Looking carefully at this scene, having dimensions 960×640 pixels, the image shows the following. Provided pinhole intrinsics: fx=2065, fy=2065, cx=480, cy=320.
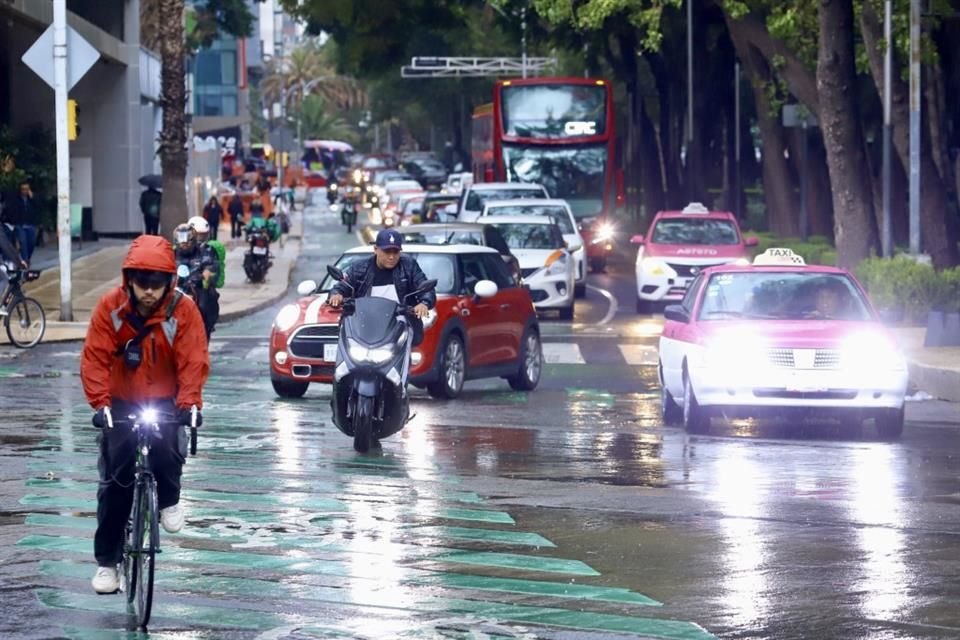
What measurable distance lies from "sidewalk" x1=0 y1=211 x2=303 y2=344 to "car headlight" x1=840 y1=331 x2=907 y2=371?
40.7ft

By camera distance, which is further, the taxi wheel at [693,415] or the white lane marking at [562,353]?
the white lane marking at [562,353]

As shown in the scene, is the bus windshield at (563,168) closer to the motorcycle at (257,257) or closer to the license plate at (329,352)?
the motorcycle at (257,257)

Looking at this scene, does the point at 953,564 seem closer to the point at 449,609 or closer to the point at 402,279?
the point at 449,609

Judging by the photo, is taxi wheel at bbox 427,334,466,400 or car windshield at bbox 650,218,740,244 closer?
taxi wheel at bbox 427,334,466,400

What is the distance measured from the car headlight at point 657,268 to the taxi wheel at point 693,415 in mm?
16102

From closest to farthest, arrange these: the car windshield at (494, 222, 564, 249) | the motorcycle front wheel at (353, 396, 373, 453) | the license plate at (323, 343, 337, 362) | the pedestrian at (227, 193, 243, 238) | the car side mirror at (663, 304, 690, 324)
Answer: the motorcycle front wheel at (353, 396, 373, 453)
the car side mirror at (663, 304, 690, 324)
the license plate at (323, 343, 337, 362)
the car windshield at (494, 222, 564, 249)
the pedestrian at (227, 193, 243, 238)

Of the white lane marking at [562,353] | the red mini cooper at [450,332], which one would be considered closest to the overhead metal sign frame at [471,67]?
the white lane marking at [562,353]

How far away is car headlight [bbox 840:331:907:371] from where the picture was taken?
637 inches

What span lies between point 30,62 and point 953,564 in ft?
64.9

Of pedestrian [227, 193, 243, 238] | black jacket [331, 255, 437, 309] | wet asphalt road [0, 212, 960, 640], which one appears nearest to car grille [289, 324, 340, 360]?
wet asphalt road [0, 212, 960, 640]

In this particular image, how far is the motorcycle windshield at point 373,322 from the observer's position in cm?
1473

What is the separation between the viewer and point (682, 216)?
34.3m

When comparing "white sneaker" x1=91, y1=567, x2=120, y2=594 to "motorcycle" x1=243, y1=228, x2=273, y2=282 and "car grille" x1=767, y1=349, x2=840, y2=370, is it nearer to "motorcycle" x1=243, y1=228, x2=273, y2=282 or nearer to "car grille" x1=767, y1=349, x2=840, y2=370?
"car grille" x1=767, y1=349, x2=840, y2=370

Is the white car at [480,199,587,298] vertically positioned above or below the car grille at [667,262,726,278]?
above
